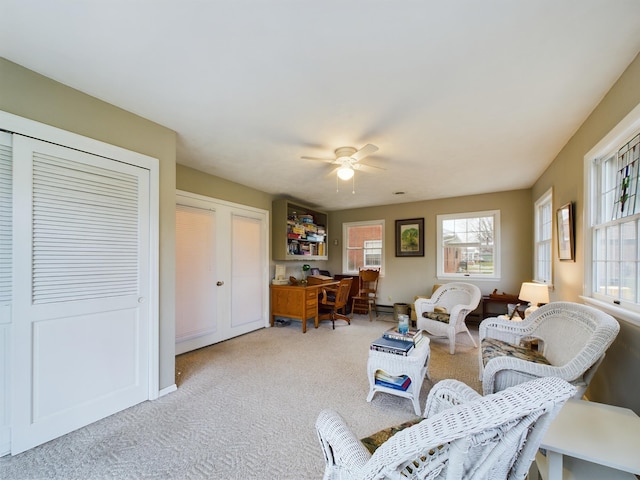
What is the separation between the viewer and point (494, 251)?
5027mm

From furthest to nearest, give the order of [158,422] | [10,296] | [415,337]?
[415,337] → [158,422] → [10,296]

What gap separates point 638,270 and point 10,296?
3958mm

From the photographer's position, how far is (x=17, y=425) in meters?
1.75

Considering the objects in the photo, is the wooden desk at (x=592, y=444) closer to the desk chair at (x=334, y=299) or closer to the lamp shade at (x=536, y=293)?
the lamp shade at (x=536, y=293)

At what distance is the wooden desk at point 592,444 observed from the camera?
3.59ft

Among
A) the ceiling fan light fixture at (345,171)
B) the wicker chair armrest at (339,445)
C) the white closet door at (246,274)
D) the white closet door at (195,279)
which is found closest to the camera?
the wicker chair armrest at (339,445)

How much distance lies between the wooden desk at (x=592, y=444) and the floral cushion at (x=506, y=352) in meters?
0.79

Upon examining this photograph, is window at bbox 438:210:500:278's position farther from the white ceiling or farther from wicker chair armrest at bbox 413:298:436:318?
the white ceiling

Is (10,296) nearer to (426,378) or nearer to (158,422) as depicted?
(158,422)

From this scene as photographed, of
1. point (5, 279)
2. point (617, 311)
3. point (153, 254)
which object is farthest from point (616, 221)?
point (5, 279)

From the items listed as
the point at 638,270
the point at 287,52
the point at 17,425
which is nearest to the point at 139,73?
the point at 287,52

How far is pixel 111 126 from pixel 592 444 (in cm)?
355

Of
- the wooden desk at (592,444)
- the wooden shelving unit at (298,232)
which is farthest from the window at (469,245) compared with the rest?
the wooden desk at (592,444)

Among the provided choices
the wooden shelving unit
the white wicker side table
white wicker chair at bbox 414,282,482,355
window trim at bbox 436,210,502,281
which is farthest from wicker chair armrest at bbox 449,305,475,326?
the wooden shelving unit
